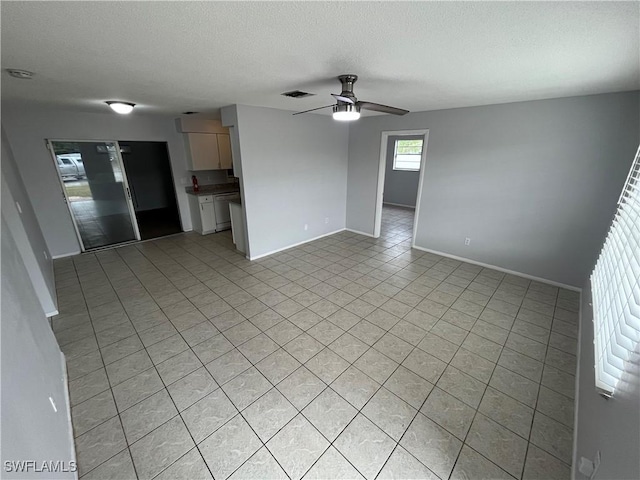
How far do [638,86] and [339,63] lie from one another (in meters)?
2.97

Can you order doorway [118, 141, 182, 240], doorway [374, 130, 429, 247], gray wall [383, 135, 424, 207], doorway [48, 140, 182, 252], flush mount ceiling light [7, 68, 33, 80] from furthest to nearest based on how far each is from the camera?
gray wall [383, 135, 424, 207] → doorway [374, 130, 429, 247] → doorway [118, 141, 182, 240] → doorway [48, 140, 182, 252] → flush mount ceiling light [7, 68, 33, 80]

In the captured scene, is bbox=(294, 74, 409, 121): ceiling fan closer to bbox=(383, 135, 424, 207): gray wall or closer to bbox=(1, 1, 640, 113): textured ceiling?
bbox=(1, 1, 640, 113): textured ceiling

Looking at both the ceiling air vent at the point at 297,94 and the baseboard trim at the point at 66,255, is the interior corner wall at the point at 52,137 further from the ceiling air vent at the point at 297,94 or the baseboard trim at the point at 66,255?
the ceiling air vent at the point at 297,94

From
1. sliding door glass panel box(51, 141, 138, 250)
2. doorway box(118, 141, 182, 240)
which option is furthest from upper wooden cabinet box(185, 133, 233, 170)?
doorway box(118, 141, 182, 240)

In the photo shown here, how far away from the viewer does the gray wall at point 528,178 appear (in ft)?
9.44

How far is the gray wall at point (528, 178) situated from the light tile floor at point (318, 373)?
1.74 ft

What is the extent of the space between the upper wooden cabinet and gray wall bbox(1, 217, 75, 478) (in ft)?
13.4

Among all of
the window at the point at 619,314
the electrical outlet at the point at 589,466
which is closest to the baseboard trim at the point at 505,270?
the window at the point at 619,314

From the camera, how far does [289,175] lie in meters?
4.48

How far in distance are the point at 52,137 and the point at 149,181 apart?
3.67 meters

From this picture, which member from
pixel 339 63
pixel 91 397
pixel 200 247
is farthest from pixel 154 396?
pixel 200 247

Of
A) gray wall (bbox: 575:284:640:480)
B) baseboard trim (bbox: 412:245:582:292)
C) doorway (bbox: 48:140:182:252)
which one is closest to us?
gray wall (bbox: 575:284:640:480)

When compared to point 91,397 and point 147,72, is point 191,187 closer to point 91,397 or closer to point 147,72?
point 147,72

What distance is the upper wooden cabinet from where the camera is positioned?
206 inches
